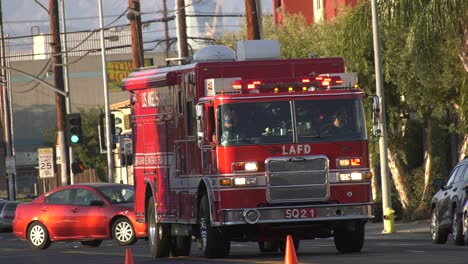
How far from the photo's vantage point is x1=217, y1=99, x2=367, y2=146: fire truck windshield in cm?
2220

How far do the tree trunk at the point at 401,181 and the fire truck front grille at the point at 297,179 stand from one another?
18967 mm

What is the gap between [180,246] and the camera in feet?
84.2

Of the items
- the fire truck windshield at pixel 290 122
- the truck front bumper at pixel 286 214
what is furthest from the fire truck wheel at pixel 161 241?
the fire truck windshield at pixel 290 122

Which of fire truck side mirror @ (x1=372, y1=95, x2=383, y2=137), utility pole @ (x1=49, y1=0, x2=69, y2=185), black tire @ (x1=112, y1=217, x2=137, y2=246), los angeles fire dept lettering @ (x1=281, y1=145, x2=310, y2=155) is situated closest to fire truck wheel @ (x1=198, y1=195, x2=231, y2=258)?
los angeles fire dept lettering @ (x1=281, y1=145, x2=310, y2=155)

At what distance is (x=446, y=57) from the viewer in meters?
35.2

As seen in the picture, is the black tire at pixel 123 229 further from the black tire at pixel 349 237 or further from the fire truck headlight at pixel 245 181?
the fire truck headlight at pixel 245 181

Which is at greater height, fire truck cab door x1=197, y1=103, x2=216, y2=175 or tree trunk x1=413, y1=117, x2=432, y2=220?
fire truck cab door x1=197, y1=103, x2=216, y2=175

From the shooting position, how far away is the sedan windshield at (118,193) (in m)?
33.0

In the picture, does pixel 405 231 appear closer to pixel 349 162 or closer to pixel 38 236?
pixel 38 236

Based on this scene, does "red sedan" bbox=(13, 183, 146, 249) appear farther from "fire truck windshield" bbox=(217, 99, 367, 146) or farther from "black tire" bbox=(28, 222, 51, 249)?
"fire truck windshield" bbox=(217, 99, 367, 146)

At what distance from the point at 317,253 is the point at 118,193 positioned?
9.99 metres

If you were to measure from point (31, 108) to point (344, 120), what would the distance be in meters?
101

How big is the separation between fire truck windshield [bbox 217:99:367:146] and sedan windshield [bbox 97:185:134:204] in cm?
1109

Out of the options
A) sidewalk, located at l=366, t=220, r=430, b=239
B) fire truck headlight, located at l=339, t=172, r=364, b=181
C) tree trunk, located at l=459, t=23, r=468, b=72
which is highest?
tree trunk, located at l=459, t=23, r=468, b=72
